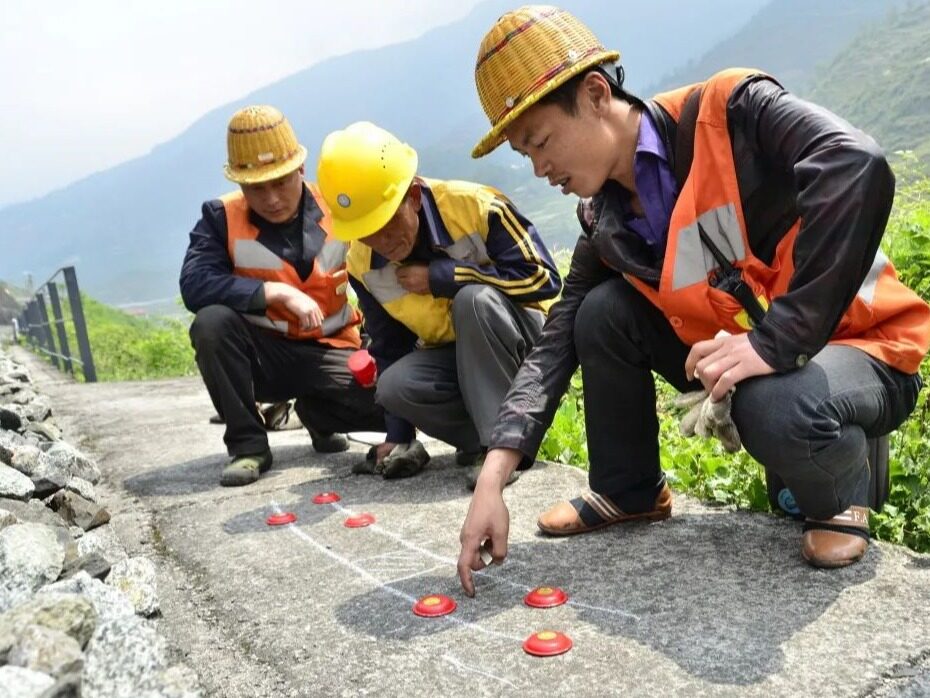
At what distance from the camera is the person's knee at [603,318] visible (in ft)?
7.75

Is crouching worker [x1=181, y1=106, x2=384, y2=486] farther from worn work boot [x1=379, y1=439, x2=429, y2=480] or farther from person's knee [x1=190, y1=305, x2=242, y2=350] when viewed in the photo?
worn work boot [x1=379, y1=439, x2=429, y2=480]

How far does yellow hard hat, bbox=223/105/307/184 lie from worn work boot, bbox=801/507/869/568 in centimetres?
264

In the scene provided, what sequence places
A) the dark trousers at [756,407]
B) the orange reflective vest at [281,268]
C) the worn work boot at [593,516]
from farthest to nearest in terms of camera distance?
1. the orange reflective vest at [281,268]
2. the worn work boot at [593,516]
3. the dark trousers at [756,407]

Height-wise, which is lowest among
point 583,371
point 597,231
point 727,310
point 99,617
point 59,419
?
point 59,419

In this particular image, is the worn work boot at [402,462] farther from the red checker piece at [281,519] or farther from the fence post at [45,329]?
the fence post at [45,329]

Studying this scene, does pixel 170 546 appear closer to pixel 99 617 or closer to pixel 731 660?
pixel 99 617

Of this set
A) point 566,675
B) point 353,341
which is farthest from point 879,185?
point 353,341

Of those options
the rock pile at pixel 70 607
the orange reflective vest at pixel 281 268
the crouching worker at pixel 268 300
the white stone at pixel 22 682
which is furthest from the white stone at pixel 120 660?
the orange reflective vest at pixel 281 268

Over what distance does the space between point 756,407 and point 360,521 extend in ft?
4.79

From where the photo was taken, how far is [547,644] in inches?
71.9

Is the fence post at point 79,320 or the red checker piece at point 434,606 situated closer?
the red checker piece at point 434,606

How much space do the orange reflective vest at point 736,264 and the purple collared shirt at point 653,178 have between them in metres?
0.08

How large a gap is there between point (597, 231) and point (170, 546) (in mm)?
1728

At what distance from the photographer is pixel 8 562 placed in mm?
2039
